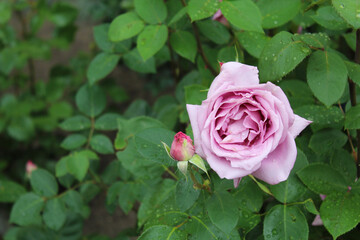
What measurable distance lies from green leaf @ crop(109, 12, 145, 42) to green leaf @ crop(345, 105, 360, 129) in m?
0.54

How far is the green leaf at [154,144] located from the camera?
80cm

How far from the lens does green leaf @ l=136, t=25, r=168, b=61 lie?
103 centimetres

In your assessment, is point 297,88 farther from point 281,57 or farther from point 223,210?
point 223,210

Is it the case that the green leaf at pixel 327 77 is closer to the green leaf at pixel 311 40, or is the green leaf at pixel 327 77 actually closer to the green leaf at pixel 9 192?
the green leaf at pixel 311 40

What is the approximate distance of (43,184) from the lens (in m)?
1.32

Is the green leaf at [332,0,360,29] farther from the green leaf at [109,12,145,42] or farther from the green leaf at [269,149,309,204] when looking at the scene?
the green leaf at [109,12,145,42]

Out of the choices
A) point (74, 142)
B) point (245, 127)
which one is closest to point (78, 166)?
point (74, 142)

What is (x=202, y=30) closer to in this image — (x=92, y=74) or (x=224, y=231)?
(x=92, y=74)

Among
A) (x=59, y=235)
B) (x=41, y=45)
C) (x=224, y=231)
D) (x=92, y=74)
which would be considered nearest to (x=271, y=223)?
(x=224, y=231)

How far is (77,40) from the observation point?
9.87 ft

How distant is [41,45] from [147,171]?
1.33 meters

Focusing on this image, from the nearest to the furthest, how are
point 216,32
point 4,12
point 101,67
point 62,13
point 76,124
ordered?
point 216,32
point 101,67
point 76,124
point 4,12
point 62,13

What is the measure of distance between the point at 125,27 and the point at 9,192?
0.83 meters

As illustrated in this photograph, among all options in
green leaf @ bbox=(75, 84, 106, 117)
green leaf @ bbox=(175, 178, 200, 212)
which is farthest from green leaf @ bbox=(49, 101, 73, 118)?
green leaf @ bbox=(175, 178, 200, 212)
